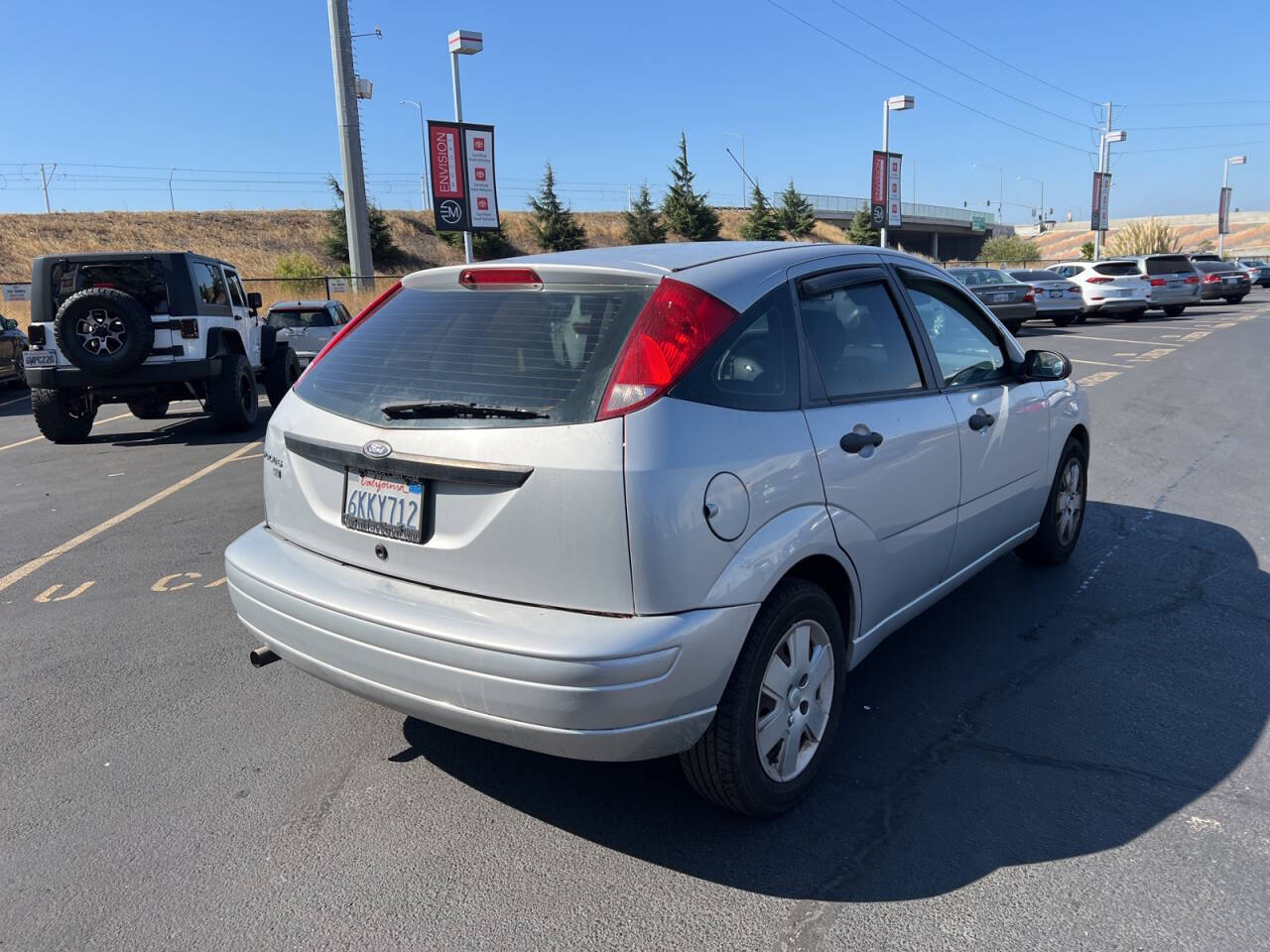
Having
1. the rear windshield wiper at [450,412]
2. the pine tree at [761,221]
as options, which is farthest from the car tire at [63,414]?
the pine tree at [761,221]

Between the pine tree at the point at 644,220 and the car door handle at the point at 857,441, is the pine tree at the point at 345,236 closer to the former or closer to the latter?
the pine tree at the point at 644,220

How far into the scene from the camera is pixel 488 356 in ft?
9.07

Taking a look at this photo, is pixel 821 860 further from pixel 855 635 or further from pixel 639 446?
pixel 639 446

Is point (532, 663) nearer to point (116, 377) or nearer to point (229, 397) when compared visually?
point (116, 377)

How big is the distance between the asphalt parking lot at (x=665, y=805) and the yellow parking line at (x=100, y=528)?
511mm

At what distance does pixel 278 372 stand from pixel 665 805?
11.5 metres

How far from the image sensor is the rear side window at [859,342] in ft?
10.3

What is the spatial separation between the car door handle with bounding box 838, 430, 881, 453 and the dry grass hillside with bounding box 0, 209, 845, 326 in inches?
1796

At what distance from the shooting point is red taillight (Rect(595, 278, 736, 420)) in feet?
8.13

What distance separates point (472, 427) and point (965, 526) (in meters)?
2.22

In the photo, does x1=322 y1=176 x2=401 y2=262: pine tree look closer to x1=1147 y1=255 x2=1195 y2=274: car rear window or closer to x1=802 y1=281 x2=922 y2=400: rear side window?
x1=1147 y1=255 x2=1195 y2=274: car rear window

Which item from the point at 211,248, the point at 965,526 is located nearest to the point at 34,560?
the point at 965,526

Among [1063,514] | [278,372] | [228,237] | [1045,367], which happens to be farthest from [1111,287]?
[228,237]

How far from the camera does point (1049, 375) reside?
14.5ft
